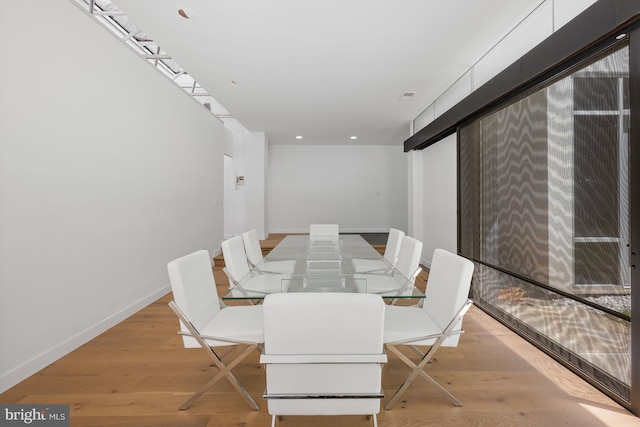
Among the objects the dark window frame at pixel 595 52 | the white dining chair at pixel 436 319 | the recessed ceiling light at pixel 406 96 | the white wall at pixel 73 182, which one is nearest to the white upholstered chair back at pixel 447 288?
the white dining chair at pixel 436 319

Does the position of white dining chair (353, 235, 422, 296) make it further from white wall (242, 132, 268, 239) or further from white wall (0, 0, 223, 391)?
white wall (242, 132, 268, 239)

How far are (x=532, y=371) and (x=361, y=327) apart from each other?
185 centimetres

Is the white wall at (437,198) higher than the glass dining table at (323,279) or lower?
higher

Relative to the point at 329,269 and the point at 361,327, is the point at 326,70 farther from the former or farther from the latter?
the point at 361,327

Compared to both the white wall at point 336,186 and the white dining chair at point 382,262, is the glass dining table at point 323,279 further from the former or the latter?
the white wall at point 336,186

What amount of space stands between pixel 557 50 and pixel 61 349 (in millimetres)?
4293

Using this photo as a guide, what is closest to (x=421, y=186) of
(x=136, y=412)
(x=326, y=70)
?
(x=326, y=70)

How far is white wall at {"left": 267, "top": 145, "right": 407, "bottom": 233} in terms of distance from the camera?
927 cm

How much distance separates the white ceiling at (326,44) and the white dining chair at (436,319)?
2108mm

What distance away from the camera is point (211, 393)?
2.00 meters

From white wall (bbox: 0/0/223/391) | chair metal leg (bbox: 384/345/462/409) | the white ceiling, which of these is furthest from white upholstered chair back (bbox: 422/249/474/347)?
white wall (bbox: 0/0/223/391)

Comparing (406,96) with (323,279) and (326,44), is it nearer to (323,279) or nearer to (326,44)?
(326,44)

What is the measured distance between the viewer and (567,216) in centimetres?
227

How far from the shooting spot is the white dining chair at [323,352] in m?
1.21
